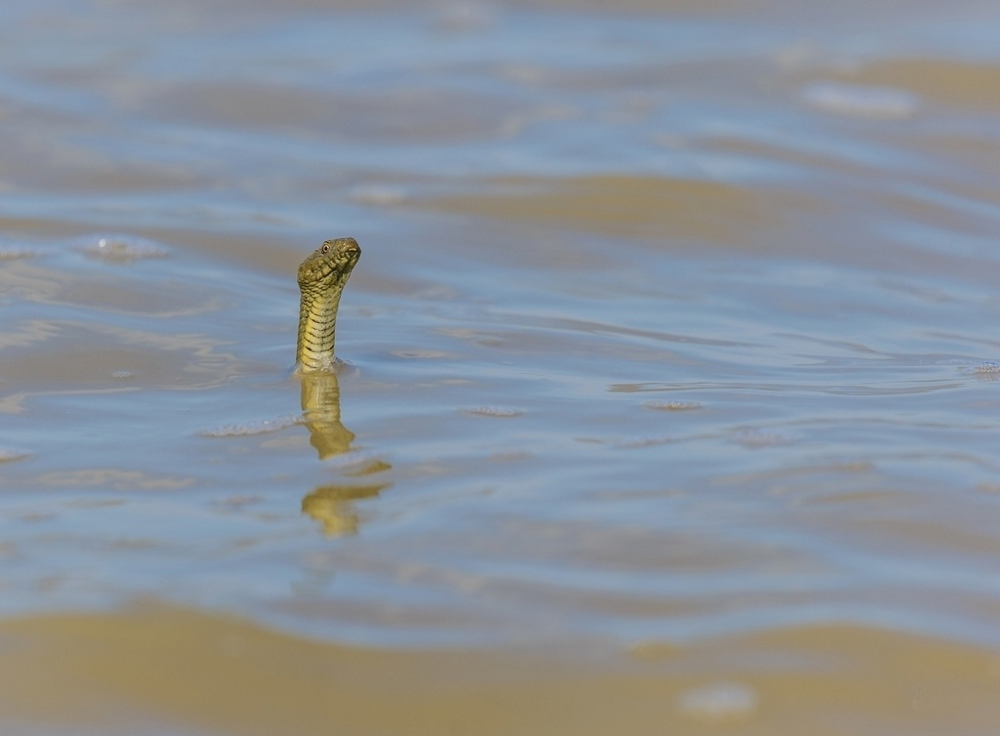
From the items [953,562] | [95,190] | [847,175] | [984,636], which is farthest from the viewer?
[847,175]

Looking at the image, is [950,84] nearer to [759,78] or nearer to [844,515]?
[759,78]

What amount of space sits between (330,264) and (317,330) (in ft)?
0.84

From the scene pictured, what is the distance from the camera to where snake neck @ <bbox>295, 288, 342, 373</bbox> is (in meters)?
4.46

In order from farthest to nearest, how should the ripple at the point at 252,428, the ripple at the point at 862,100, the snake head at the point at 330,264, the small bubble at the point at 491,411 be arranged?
the ripple at the point at 862,100 < the snake head at the point at 330,264 < the small bubble at the point at 491,411 < the ripple at the point at 252,428

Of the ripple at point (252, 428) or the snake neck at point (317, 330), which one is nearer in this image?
the ripple at point (252, 428)

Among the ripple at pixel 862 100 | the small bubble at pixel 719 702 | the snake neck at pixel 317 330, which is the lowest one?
the small bubble at pixel 719 702

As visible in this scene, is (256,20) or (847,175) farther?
(256,20)

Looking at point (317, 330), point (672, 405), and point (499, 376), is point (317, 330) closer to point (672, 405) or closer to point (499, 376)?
point (499, 376)

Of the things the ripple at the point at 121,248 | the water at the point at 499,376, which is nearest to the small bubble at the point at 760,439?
the water at the point at 499,376

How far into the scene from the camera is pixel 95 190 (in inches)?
256

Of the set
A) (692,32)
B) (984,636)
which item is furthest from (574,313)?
(692,32)

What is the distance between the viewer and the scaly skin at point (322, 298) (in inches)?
170

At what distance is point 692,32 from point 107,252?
5144mm

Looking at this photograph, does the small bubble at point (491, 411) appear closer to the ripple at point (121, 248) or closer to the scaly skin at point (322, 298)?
the scaly skin at point (322, 298)
